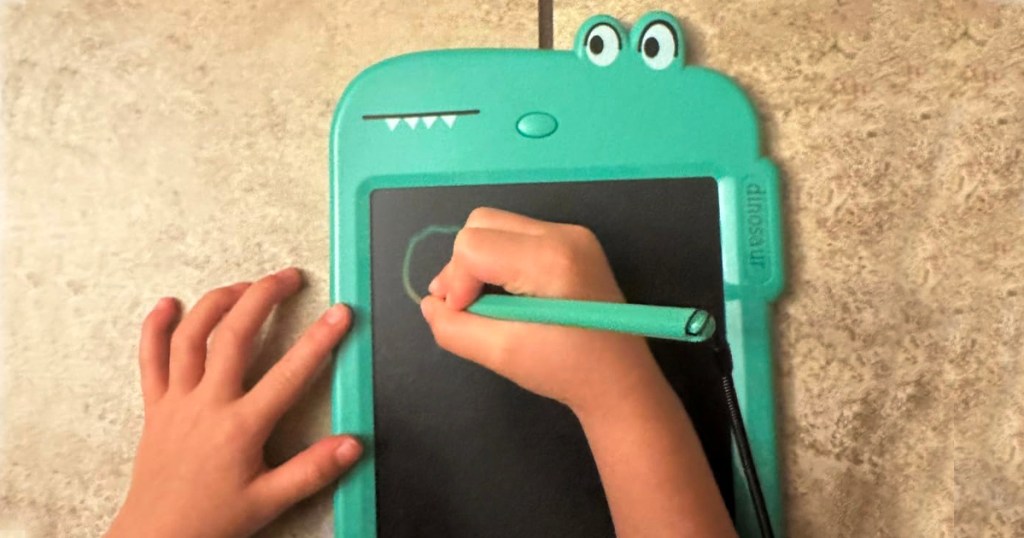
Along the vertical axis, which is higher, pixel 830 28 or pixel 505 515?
pixel 830 28

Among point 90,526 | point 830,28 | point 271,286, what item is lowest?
point 90,526

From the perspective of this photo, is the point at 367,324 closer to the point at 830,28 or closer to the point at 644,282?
the point at 644,282

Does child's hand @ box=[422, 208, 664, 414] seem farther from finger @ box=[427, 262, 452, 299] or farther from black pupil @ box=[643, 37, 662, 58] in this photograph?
black pupil @ box=[643, 37, 662, 58]

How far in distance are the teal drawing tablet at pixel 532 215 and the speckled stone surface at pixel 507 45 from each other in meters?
0.02

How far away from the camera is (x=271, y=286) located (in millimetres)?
387

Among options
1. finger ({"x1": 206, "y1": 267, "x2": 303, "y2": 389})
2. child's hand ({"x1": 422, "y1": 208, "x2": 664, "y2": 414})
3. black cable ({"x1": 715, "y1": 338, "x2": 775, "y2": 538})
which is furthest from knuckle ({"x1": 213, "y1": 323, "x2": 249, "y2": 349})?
black cable ({"x1": 715, "y1": 338, "x2": 775, "y2": 538})

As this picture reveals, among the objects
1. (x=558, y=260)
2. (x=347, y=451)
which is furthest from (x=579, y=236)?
(x=347, y=451)

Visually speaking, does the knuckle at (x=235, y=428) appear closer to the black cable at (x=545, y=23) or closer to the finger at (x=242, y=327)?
the finger at (x=242, y=327)

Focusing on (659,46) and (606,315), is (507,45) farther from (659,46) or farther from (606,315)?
(606,315)

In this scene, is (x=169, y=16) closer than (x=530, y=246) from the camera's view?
No

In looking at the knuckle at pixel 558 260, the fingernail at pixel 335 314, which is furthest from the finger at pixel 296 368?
the knuckle at pixel 558 260

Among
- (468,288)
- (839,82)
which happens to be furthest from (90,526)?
(839,82)

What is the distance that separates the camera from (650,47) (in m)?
0.38

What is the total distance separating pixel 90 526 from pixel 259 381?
11 cm
